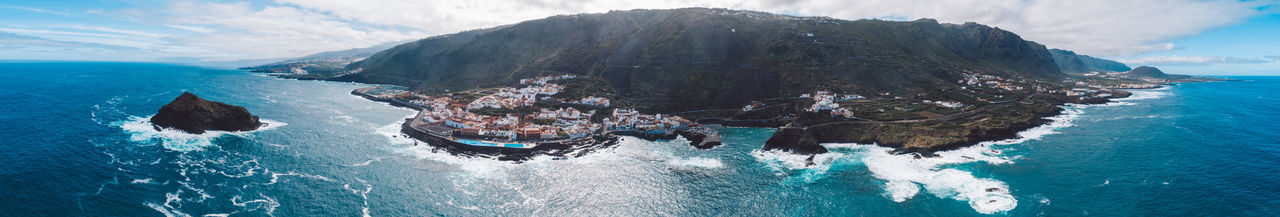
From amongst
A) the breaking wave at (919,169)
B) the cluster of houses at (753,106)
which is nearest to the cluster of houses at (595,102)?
the cluster of houses at (753,106)

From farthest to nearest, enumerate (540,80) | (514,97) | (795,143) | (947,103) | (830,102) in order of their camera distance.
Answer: (540,80)
(514,97)
(947,103)
(830,102)
(795,143)

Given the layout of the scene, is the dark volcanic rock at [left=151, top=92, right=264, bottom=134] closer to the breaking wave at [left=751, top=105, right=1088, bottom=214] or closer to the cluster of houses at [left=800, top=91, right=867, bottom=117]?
the breaking wave at [left=751, top=105, right=1088, bottom=214]

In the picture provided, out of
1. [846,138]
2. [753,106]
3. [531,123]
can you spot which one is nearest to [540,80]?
[531,123]

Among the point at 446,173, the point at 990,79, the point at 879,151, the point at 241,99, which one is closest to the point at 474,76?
the point at 241,99

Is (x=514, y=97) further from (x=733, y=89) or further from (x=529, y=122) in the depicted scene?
(x=733, y=89)

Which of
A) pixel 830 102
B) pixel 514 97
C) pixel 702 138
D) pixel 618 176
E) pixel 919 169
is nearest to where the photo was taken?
pixel 618 176

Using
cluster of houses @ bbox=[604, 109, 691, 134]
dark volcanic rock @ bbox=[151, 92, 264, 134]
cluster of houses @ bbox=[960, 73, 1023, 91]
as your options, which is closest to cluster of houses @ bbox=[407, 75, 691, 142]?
cluster of houses @ bbox=[604, 109, 691, 134]

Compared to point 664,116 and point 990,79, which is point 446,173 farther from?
point 990,79

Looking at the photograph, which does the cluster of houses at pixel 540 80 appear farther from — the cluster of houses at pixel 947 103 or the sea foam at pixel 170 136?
the cluster of houses at pixel 947 103
